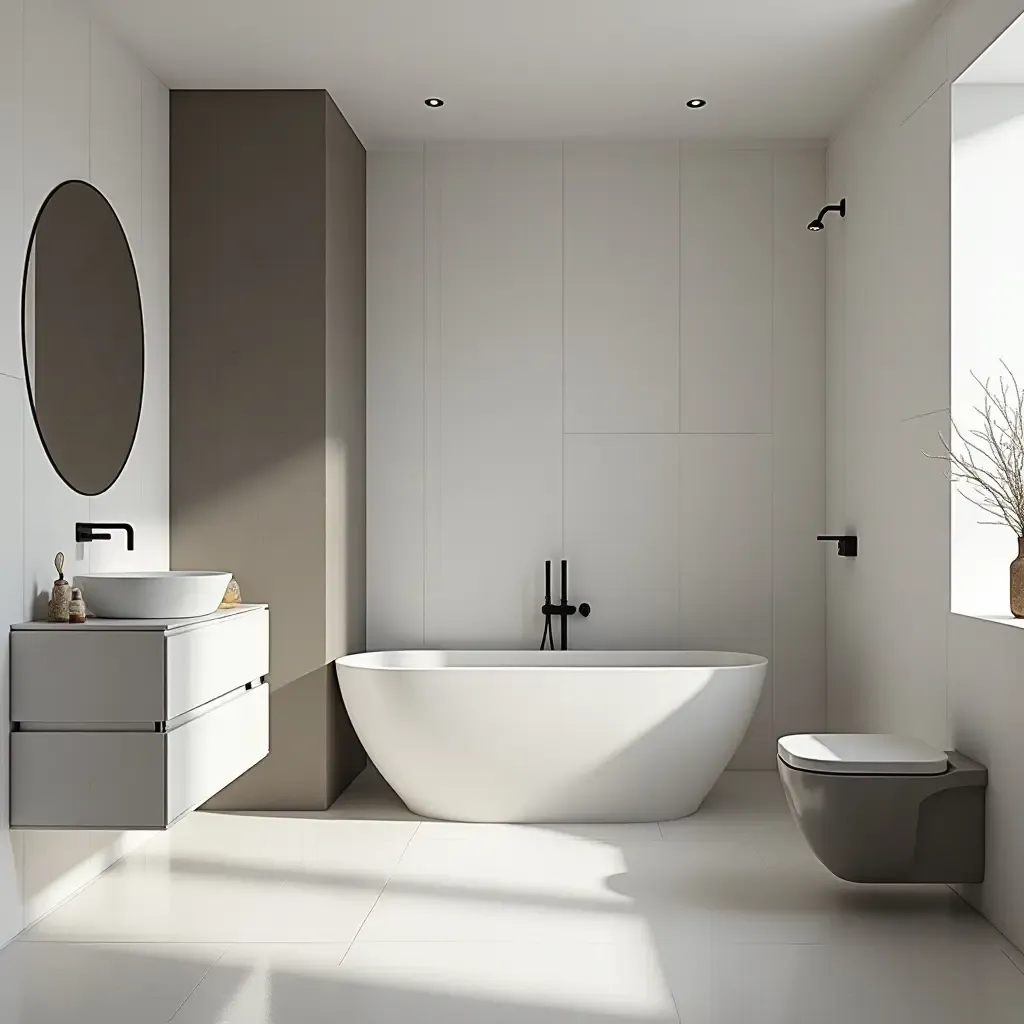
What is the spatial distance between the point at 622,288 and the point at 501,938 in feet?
9.71

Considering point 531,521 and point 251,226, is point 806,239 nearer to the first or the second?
point 531,521

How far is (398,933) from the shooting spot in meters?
3.23

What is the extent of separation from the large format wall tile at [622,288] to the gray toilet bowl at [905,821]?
7.31ft

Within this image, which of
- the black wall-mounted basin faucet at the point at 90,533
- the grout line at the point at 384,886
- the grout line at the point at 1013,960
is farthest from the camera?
the black wall-mounted basin faucet at the point at 90,533

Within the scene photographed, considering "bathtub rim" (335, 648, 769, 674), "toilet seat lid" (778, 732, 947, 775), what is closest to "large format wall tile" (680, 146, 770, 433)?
"bathtub rim" (335, 648, 769, 674)

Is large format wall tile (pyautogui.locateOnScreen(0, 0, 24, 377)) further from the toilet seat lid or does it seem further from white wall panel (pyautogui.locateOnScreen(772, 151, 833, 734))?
white wall panel (pyautogui.locateOnScreen(772, 151, 833, 734))

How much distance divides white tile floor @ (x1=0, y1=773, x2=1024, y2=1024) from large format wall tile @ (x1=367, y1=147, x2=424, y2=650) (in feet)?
4.01

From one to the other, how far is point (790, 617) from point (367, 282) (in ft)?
7.60

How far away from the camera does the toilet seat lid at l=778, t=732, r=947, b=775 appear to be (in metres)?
3.31

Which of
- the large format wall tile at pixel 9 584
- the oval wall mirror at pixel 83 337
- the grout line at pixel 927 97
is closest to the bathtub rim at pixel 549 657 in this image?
the oval wall mirror at pixel 83 337

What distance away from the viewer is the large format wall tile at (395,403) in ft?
17.3

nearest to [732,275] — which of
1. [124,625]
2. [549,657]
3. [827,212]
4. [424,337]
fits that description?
[827,212]

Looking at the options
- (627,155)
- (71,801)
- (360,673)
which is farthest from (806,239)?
(71,801)

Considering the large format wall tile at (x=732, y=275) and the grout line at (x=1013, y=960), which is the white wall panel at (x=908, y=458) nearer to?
the grout line at (x=1013, y=960)
